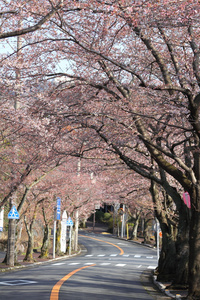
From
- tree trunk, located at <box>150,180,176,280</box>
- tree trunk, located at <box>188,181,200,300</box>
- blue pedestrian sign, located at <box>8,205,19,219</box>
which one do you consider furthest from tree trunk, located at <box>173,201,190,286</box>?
blue pedestrian sign, located at <box>8,205,19,219</box>

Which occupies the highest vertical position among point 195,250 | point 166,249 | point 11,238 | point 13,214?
point 13,214

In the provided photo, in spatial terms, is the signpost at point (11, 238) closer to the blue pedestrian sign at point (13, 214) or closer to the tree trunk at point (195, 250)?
the blue pedestrian sign at point (13, 214)

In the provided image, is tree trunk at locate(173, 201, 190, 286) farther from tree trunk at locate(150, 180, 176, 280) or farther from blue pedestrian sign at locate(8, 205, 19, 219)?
blue pedestrian sign at locate(8, 205, 19, 219)

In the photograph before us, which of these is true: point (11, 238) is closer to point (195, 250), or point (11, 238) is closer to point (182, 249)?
point (182, 249)

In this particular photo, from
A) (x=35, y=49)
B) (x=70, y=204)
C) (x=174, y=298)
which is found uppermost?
(x=35, y=49)

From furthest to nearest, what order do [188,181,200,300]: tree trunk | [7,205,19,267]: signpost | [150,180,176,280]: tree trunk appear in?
[7,205,19,267]: signpost → [150,180,176,280]: tree trunk → [188,181,200,300]: tree trunk

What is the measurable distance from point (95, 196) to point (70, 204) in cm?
693

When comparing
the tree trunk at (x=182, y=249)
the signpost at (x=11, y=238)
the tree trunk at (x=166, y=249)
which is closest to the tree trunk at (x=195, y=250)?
the tree trunk at (x=182, y=249)

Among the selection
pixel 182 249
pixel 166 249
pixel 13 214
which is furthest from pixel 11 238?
pixel 182 249

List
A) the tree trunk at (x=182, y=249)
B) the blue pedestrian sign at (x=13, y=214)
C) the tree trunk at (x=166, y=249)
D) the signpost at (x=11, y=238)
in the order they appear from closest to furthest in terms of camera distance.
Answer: the tree trunk at (x=182, y=249)
the tree trunk at (x=166, y=249)
the blue pedestrian sign at (x=13, y=214)
the signpost at (x=11, y=238)

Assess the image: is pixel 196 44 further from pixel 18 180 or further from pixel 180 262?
pixel 18 180

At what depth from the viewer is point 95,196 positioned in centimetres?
5253

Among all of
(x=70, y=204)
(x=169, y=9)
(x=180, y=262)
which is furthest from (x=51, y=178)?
(x=169, y=9)

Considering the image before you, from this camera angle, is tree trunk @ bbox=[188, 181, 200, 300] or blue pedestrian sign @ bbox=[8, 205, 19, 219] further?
blue pedestrian sign @ bbox=[8, 205, 19, 219]
